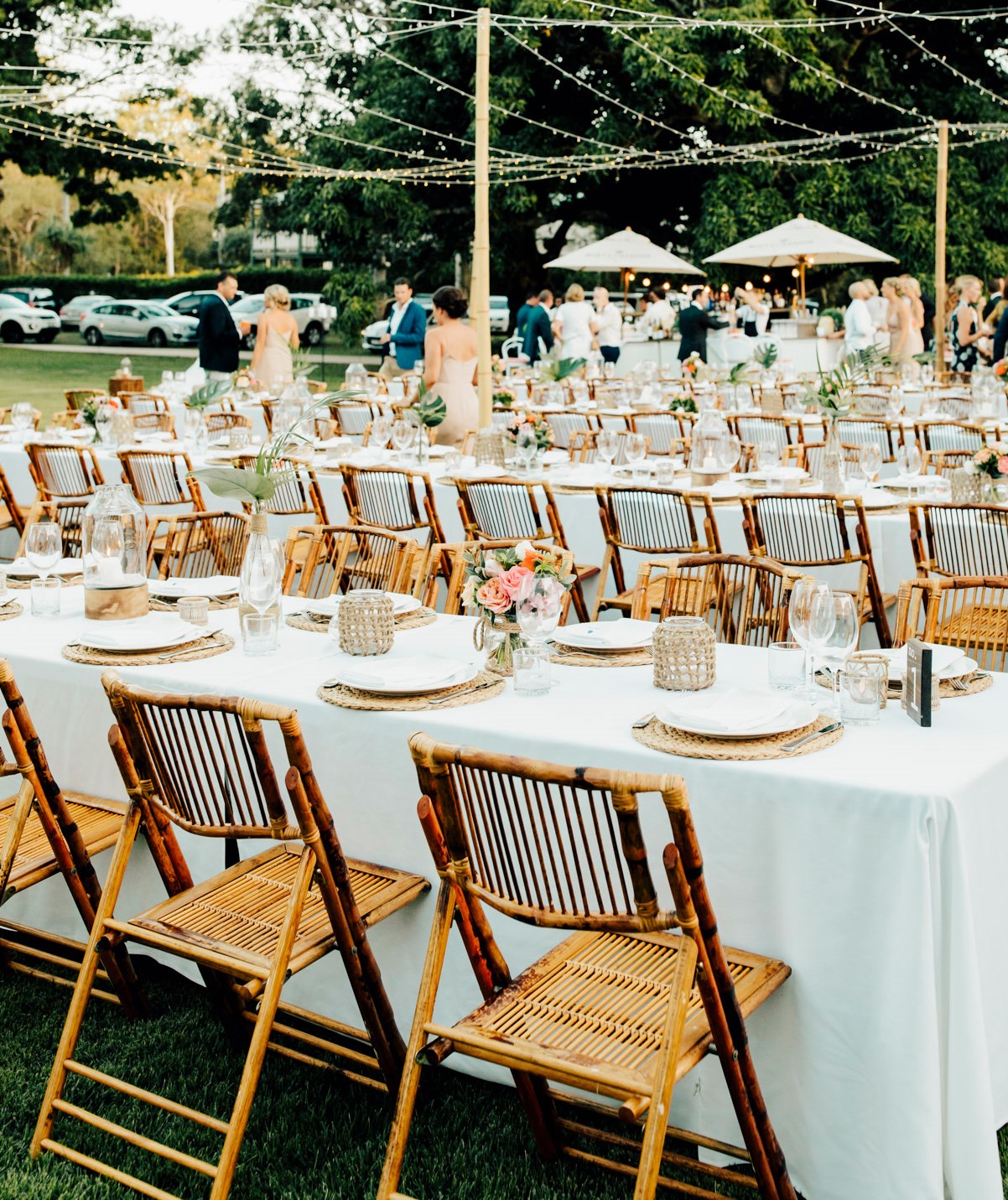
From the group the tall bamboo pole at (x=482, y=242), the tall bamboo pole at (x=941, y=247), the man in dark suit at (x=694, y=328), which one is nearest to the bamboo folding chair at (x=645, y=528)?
the tall bamboo pole at (x=482, y=242)

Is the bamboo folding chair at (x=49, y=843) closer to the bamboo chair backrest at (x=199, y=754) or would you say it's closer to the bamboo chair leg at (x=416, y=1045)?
the bamboo chair backrest at (x=199, y=754)

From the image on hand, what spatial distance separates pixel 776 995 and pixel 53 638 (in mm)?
2060

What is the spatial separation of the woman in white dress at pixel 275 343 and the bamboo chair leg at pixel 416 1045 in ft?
30.3

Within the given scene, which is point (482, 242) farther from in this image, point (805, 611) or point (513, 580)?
point (805, 611)

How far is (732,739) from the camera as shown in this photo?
2701 mm

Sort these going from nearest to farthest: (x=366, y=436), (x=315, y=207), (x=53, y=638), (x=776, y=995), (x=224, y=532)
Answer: (x=776, y=995) → (x=53, y=638) → (x=224, y=532) → (x=366, y=436) → (x=315, y=207)

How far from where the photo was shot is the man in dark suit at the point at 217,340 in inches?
448

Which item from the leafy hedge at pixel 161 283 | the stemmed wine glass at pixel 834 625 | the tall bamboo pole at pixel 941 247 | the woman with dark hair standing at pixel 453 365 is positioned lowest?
the stemmed wine glass at pixel 834 625

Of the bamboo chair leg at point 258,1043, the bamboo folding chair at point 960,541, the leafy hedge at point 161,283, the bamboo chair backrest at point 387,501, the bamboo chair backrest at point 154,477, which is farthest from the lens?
the leafy hedge at point 161,283

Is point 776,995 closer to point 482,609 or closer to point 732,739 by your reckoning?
point 732,739

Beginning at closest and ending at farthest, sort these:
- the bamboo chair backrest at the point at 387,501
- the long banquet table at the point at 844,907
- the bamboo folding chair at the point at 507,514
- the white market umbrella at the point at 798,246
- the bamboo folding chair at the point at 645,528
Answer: the long banquet table at the point at 844,907 < the bamboo folding chair at the point at 645,528 < the bamboo folding chair at the point at 507,514 < the bamboo chair backrest at the point at 387,501 < the white market umbrella at the point at 798,246

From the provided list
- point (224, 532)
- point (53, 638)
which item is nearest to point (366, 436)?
point (224, 532)

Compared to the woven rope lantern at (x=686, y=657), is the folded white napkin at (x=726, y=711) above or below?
below

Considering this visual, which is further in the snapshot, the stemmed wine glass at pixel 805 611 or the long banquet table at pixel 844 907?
the stemmed wine glass at pixel 805 611
